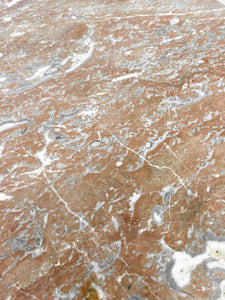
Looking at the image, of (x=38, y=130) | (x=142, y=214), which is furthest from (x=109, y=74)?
(x=142, y=214)

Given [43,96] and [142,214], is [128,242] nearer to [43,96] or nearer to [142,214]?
[142,214]

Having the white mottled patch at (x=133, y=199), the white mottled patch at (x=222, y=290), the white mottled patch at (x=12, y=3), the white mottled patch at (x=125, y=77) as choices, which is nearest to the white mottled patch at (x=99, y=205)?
the white mottled patch at (x=133, y=199)

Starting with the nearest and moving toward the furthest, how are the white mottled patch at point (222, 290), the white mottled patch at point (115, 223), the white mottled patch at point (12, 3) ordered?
the white mottled patch at point (222, 290) < the white mottled patch at point (115, 223) < the white mottled patch at point (12, 3)

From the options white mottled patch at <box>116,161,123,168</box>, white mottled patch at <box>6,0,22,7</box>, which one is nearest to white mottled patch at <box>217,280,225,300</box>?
white mottled patch at <box>116,161,123,168</box>

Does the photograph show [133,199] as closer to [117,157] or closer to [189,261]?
[117,157]

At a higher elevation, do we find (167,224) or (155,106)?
(155,106)

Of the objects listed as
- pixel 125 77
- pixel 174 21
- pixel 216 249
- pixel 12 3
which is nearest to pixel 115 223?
pixel 216 249

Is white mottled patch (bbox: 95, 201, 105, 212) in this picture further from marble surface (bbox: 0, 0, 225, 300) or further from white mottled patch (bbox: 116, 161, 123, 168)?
white mottled patch (bbox: 116, 161, 123, 168)

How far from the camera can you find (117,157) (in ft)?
5.59

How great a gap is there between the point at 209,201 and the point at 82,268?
753 mm

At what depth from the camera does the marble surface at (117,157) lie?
133 cm

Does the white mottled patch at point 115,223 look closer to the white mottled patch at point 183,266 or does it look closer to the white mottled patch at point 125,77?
the white mottled patch at point 183,266

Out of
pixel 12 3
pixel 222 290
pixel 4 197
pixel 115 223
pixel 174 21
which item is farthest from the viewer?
pixel 12 3

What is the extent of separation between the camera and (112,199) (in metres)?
1.54
